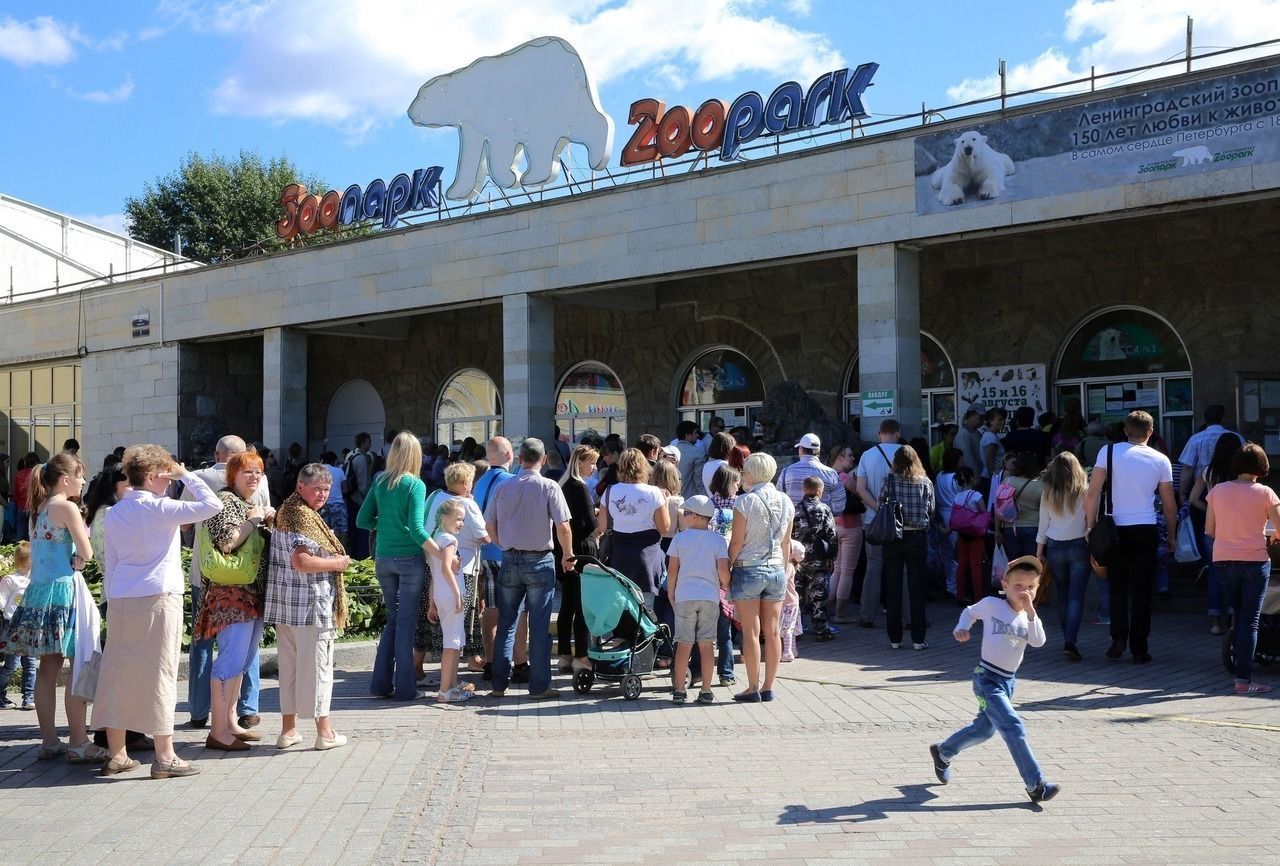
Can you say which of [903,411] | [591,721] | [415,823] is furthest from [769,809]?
[903,411]

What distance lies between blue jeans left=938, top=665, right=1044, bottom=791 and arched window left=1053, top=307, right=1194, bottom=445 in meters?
11.4

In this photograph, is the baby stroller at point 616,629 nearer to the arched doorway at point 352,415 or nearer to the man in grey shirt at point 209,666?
the man in grey shirt at point 209,666

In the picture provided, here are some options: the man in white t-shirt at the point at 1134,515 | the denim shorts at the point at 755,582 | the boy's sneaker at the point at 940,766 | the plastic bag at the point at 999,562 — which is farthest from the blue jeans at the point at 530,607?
the plastic bag at the point at 999,562

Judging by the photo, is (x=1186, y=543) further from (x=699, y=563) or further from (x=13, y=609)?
(x=13, y=609)

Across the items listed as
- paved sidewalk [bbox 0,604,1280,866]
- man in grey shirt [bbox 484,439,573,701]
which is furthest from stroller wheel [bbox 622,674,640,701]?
man in grey shirt [bbox 484,439,573,701]

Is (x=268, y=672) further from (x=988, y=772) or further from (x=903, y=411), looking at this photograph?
(x=903, y=411)

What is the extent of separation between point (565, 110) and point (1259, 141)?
1054 centimetres

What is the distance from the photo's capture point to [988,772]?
6715 millimetres

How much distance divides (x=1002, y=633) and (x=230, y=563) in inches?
169

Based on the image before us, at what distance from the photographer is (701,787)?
6.43 meters

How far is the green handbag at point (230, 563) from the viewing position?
727 cm

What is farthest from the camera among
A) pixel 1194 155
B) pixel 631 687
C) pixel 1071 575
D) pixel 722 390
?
pixel 722 390

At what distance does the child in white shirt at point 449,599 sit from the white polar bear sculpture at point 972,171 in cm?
902

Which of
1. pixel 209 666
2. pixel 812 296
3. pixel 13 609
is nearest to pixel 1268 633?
pixel 209 666
